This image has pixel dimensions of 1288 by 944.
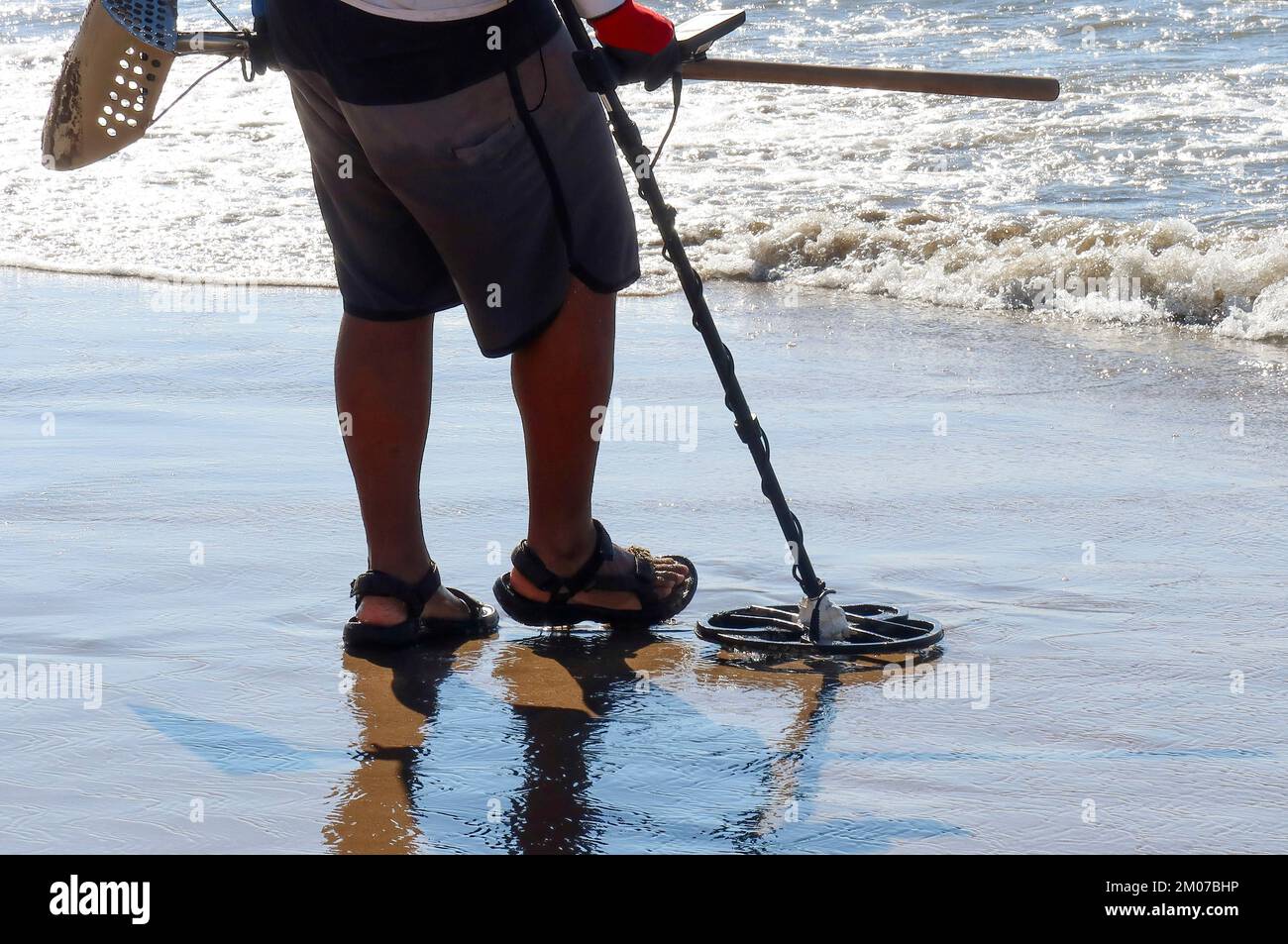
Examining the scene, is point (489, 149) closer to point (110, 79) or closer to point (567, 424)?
point (567, 424)

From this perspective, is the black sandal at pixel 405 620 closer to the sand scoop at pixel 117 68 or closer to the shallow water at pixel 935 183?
the sand scoop at pixel 117 68

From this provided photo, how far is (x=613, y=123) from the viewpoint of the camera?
2824 millimetres

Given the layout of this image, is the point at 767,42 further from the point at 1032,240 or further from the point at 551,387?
the point at 551,387

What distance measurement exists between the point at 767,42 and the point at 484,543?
10.7 meters

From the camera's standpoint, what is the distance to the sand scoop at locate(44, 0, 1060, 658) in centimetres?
279

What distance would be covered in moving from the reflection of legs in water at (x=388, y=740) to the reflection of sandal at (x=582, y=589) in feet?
0.36

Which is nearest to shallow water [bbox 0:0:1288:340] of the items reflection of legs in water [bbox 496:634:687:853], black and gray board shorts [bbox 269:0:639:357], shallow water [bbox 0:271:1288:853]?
shallow water [bbox 0:271:1288:853]

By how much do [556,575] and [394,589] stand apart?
29 cm

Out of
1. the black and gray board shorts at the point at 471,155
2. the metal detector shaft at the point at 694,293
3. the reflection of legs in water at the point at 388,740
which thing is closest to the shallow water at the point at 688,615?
the reflection of legs in water at the point at 388,740

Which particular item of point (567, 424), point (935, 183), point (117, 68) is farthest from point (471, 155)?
point (935, 183)

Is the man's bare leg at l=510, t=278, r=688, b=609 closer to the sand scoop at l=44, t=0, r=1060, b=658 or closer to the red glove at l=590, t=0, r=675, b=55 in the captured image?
the sand scoop at l=44, t=0, r=1060, b=658

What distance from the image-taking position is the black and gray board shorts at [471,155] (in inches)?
103

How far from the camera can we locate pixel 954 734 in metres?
2.52
